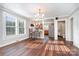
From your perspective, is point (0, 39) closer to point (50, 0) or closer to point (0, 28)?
point (0, 28)

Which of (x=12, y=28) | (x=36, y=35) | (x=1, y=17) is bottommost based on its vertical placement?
(x=36, y=35)

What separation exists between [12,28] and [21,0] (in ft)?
18.5

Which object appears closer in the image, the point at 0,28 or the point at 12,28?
the point at 0,28

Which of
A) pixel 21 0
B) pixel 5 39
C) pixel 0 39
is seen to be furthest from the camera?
pixel 5 39

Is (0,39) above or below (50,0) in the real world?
below

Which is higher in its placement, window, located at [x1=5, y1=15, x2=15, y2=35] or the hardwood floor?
window, located at [x1=5, y1=15, x2=15, y2=35]

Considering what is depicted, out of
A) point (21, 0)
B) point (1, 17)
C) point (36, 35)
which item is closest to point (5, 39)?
point (1, 17)

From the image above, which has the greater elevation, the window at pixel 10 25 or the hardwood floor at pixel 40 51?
the window at pixel 10 25

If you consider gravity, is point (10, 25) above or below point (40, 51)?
above

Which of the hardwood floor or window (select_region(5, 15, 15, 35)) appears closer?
the hardwood floor

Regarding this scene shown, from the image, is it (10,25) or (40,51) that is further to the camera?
(10,25)

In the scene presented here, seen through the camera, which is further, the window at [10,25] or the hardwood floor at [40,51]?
the window at [10,25]

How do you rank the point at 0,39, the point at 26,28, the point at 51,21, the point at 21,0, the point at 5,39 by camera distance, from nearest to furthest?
the point at 21,0, the point at 0,39, the point at 5,39, the point at 26,28, the point at 51,21

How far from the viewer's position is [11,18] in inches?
315
